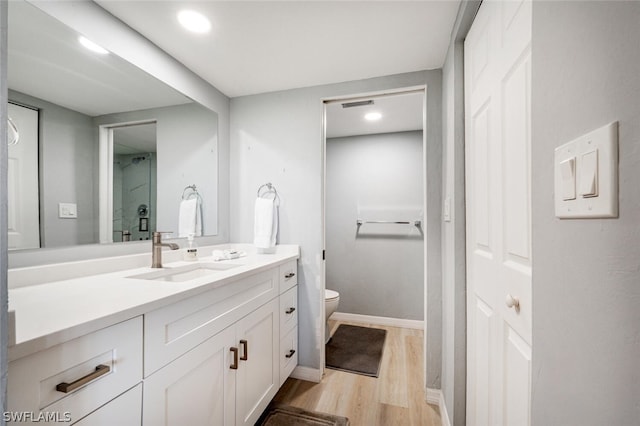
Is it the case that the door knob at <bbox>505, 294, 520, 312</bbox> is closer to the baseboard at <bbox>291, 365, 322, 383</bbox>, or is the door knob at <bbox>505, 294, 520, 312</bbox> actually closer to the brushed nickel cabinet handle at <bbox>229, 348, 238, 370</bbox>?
the brushed nickel cabinet handle at <bbox>229, 348, 238, 370</bbox>

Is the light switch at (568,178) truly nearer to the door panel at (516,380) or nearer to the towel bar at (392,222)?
the door panel at (516,380)

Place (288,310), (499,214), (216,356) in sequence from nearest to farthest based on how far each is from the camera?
(499,214), (216,356), (288,310)

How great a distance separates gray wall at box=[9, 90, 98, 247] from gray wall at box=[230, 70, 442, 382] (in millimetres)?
1003

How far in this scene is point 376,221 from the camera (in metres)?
3.10

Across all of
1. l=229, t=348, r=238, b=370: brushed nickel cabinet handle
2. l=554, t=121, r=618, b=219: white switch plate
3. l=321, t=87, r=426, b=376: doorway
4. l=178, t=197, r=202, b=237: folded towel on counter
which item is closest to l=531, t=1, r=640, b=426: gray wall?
l=554, t=121, r=618, b=219: white switch plate

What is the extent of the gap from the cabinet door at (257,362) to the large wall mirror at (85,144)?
0.83m

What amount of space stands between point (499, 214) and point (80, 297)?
57.0 inches

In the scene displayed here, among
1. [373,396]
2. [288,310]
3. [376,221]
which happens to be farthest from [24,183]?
[376,221]

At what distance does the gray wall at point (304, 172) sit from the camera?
1.80m

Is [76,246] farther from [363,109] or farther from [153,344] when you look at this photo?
[363,109]

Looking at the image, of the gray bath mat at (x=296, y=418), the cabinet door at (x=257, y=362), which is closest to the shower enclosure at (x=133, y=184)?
the cabinet door at (x=257, y=362)

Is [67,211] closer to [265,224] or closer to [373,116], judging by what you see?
[265,224]

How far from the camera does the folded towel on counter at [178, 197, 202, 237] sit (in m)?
1.87

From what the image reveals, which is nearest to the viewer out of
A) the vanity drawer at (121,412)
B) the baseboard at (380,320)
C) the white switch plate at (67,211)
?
the vanity drawer at (121,412)
